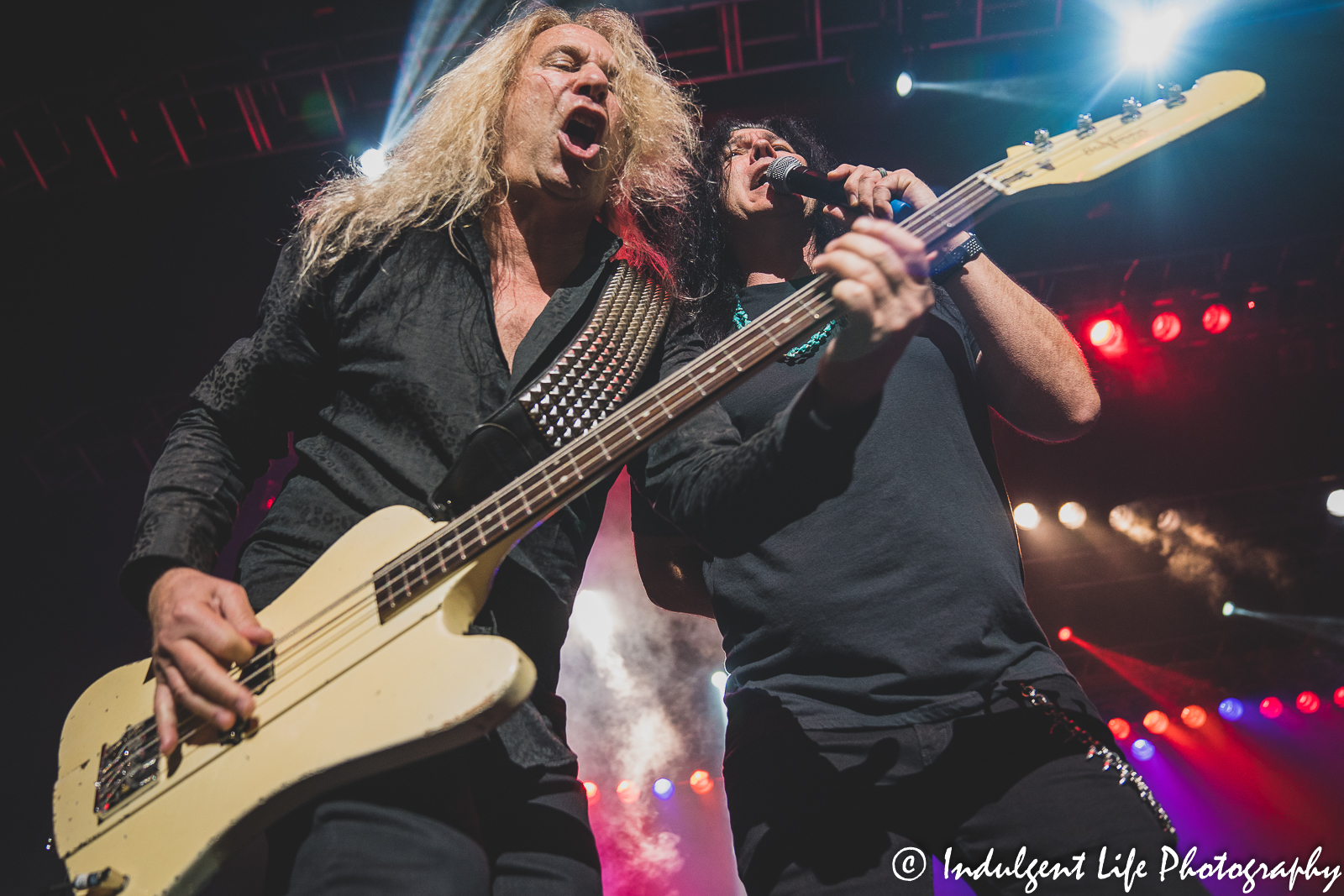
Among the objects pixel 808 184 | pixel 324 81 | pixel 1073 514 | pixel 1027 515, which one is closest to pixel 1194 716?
pixel 1073 514

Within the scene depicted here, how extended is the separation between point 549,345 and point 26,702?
6267mm

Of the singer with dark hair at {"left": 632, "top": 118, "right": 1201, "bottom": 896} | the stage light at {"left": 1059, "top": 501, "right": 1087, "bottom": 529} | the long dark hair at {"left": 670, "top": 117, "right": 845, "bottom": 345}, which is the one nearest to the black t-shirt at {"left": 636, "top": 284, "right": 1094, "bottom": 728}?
the singer with dark hair at {"left": 632, "top": 118, "right": 1201, "bottom": 896}

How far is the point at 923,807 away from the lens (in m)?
1.44

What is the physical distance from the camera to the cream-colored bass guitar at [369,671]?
112cm

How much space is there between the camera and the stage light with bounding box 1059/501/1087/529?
281 inches

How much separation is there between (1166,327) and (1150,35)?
250cm

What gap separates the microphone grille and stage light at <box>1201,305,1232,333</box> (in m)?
5.41

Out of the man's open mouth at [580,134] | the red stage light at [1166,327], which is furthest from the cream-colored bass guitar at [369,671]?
the red stage light at [1166,327]

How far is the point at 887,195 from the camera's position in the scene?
6.07ft

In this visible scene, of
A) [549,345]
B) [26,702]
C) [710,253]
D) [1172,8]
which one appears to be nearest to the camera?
[549,345]

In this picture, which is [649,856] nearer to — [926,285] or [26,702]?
[26,702]

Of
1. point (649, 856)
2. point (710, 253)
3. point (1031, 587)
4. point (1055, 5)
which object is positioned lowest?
point (649, 856)

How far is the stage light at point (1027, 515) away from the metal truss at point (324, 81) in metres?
4.38

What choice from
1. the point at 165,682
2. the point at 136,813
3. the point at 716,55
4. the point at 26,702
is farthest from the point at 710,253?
the point at 26,702
